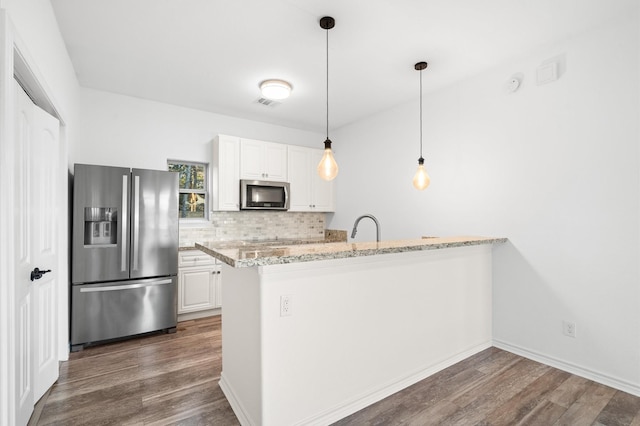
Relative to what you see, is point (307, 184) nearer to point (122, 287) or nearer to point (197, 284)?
point (197, 284)

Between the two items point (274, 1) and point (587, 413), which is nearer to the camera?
point (587, 413)

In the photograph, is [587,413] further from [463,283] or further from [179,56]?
[179,56]

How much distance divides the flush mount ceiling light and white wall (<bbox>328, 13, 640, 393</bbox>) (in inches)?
52.8

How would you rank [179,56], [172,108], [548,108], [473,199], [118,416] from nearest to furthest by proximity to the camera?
[118,416], [548,108], [179,56], [473,199], [172,108]

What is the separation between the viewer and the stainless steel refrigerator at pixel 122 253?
9.68ft

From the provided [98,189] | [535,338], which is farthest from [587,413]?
[98,189]

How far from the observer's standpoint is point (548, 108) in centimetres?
267

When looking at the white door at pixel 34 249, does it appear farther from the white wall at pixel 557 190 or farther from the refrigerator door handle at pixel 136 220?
the white wall at pixel 557 190

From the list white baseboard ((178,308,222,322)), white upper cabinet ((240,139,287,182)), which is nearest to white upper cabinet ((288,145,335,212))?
white upper cabinet ((240,139,287,182))

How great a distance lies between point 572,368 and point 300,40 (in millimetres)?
3501

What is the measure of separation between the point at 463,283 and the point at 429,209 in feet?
3.71

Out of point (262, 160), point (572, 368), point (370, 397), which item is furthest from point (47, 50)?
point (572, 368)

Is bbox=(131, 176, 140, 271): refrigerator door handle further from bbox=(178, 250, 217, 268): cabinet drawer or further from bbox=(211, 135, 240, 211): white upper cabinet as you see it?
bbox=(211, 135, 240, 211): white upper cabinet

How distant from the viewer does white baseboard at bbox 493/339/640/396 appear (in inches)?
88.3
